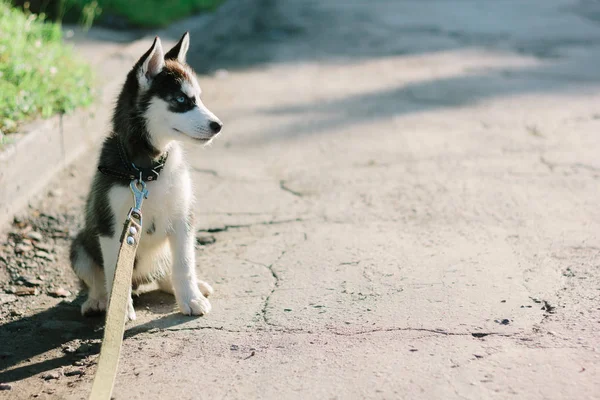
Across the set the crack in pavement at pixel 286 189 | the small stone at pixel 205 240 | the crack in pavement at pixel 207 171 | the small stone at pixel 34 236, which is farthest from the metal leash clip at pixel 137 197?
the crack in pavement at pixel 207 171

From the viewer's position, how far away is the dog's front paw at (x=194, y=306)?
143 inches

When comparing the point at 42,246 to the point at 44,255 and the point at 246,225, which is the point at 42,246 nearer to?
the point at 44,255

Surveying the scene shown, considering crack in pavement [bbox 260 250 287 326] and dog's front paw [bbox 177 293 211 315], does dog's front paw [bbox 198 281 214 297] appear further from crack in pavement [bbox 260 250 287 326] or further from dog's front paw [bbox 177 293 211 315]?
crack in pavement [bbox 260 250 287 326]

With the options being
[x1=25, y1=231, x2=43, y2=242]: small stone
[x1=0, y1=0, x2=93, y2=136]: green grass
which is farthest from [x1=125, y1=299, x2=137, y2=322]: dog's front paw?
[x1=0, y1=0, x2=93, y2=136]: green grass

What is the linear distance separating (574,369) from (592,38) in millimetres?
6869

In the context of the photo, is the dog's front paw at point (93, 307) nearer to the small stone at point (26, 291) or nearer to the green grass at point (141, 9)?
the small stone at point (26, 291)

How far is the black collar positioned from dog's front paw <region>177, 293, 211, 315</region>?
0.59 m

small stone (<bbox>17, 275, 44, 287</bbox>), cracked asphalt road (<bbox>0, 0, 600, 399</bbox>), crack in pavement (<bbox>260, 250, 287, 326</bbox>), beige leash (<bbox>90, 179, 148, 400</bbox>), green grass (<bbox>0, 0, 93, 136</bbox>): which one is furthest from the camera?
green grass (<bbox>0, 0, 93, 136</bbox>)

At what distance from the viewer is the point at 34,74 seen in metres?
5.75

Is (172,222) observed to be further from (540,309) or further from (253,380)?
(540,309)

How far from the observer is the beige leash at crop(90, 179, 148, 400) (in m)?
2.64

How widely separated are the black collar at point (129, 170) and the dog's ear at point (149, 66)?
0.31 m

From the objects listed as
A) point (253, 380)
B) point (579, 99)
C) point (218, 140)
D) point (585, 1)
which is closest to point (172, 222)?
point (253, 380)

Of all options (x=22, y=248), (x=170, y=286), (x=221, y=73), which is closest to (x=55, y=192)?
(x=22, y=248)
